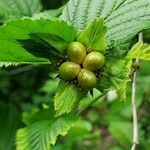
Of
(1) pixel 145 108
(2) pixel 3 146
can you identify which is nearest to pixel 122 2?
(2) pixel 3 146

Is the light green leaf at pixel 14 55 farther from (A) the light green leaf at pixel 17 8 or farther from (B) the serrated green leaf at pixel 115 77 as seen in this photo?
(A) the light green leaf at pixel 17 8

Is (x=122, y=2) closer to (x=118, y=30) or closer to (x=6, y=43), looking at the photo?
(x=118, y=30)

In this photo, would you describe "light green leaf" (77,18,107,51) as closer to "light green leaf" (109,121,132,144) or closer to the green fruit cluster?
the green fruit cluster

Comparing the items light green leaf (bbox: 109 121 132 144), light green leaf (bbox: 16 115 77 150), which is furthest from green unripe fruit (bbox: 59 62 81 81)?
light green leaf (bbox: 109 121 132 144)

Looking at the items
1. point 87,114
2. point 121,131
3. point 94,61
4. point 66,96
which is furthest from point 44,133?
point 87,114

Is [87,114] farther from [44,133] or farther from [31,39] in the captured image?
[31,39]

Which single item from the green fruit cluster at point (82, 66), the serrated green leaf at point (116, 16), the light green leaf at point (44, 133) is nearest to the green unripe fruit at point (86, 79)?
the green fruit cluster at point (82, 66)

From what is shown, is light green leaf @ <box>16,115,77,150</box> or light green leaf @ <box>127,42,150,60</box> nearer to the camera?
light green leaf @ <box>127,42,150,60</box>
